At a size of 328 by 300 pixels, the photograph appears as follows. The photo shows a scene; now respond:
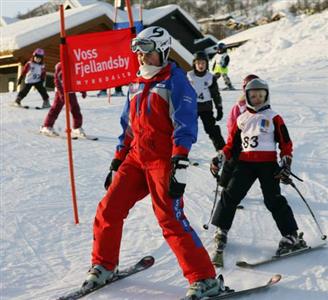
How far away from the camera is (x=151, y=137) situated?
3.19 metres

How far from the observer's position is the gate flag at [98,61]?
4.97 metres

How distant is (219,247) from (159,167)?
1055mm

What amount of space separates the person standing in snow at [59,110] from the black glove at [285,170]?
5.48 meters

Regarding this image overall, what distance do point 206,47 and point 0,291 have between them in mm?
33647

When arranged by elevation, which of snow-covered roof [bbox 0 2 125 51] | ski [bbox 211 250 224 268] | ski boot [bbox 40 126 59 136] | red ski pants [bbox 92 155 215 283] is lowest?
ski [bbox 211 250 224 268]

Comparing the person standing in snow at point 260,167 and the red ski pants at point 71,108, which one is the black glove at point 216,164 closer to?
the person standing in snow at point 260,167

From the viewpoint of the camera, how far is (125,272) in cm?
354

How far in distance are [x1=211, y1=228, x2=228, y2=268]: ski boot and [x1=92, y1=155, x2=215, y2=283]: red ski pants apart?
0.65 meters

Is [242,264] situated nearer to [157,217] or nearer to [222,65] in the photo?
[157,217]

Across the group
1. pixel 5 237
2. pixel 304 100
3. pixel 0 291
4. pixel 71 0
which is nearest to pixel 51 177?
pixel 5 237

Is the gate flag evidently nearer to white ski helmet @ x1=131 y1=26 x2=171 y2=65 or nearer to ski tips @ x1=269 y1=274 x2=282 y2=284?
white ski helmet @ x1=131 y1=26 x2=171 y2=65

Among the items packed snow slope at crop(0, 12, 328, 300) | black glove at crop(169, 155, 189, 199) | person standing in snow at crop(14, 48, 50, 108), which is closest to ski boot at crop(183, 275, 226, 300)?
packed snow slope at crop(0, 12, 328, 300)

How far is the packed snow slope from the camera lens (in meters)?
3.46

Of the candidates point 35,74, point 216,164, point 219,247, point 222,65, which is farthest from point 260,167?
point 222,65
